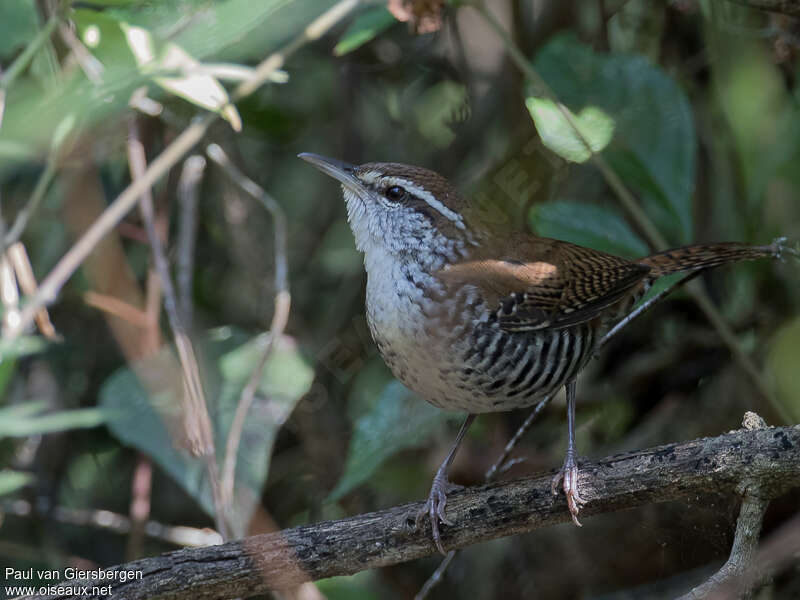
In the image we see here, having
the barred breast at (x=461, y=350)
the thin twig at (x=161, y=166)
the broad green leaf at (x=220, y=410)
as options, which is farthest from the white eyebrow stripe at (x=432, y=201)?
the broad green leaf at (x=220, y=410)

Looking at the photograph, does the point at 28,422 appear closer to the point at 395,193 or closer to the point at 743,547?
the point at 395,193

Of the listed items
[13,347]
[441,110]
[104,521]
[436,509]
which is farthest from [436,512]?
[441,110]

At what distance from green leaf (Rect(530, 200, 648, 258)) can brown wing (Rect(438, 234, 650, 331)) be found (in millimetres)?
45

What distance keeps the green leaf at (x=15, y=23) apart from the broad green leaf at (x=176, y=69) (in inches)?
24.1

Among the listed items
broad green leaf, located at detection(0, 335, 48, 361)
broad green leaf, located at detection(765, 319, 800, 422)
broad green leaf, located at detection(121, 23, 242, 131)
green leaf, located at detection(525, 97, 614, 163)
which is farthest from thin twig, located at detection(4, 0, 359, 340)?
broad green leaf, located at detection(765, 319, 800, 422)

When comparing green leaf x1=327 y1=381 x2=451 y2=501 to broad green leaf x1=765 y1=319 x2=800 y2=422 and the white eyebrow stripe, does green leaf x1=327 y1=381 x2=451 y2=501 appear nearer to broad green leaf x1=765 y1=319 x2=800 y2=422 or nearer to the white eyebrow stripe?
the white eyebrow stripe

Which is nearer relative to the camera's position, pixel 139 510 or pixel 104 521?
pixel 139 510

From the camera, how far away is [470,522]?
8.54 ft

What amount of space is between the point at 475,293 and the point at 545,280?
0.30 meters

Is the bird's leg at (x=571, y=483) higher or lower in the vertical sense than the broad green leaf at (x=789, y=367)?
lower

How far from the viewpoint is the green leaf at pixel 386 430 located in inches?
123

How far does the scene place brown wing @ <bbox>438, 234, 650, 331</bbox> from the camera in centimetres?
289

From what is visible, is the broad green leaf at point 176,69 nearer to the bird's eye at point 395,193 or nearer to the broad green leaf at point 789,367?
the bird's eye at point 395,193

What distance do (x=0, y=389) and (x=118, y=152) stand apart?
5.46ft
